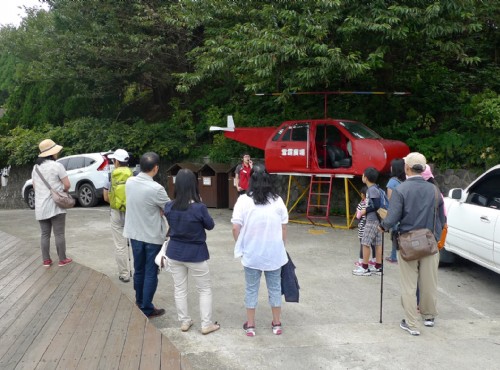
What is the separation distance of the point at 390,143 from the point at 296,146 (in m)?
2.04

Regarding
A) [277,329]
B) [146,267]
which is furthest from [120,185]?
[277,329]

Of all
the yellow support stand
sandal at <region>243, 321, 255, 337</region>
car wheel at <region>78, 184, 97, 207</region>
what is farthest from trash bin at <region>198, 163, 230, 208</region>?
sandal at <region>243, 321, 255, 337</region>

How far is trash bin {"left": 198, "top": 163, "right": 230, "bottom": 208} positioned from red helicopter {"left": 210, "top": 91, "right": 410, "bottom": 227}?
2356 millimetres

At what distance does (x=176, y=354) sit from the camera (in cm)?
376

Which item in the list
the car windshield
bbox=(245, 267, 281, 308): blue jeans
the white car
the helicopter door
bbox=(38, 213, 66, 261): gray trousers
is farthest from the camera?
the helicopter door

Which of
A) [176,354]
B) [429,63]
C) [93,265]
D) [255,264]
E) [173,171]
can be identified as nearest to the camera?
[176,354]

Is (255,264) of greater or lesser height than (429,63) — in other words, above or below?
below

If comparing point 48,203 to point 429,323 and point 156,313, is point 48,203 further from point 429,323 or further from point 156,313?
point 429,323

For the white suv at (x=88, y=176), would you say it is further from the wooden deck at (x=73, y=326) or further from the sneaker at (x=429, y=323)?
the sneaker at (x=429, y=323)

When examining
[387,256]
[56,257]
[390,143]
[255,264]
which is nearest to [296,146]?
[390,143]

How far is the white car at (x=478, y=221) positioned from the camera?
6016 millimetres

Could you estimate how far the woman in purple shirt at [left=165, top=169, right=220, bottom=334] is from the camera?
15.2 feet

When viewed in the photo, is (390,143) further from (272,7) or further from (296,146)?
(272,7)

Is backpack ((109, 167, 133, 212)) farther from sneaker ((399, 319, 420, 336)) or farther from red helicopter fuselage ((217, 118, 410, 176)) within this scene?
red helicopter fuselage ((217, 118, 410, 176))
